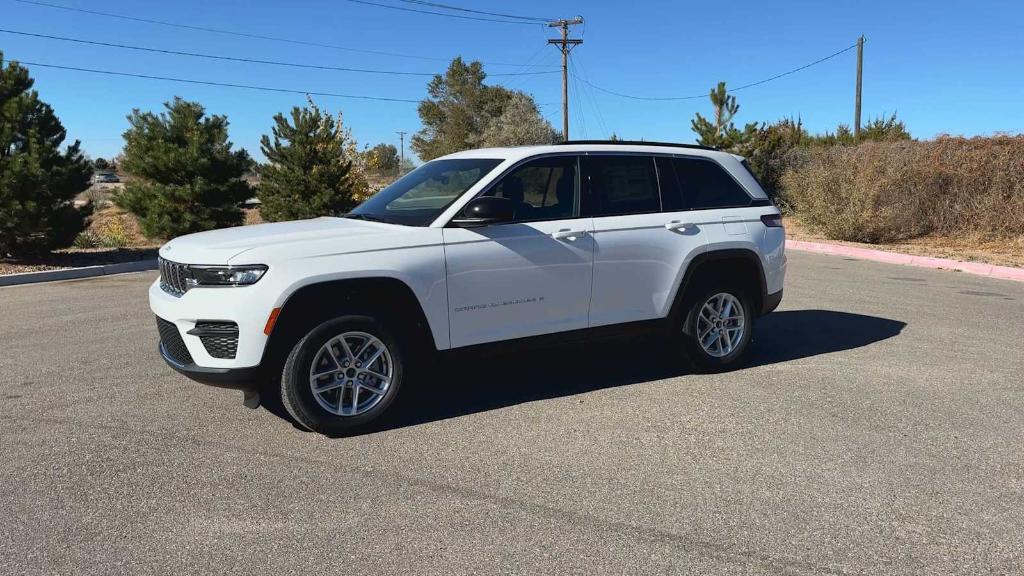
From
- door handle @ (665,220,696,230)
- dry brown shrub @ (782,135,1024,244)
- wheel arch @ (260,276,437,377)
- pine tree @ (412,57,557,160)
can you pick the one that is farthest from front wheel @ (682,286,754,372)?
pine tree @ (412,57,557,160)

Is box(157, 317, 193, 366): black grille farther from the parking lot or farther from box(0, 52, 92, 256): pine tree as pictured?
box(0, 52, 92, 256): pine tree

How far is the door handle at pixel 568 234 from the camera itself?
5.32 m

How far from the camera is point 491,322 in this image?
512 cm

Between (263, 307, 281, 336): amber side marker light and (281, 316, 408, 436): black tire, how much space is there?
200 millimetres

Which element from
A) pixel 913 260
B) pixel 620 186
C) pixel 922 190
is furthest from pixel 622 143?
pixel 922 190

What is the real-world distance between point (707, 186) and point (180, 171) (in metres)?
12.7

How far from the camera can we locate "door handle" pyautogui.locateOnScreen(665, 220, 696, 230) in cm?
585

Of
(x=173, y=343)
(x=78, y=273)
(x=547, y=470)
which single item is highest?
(x=173, y=343)

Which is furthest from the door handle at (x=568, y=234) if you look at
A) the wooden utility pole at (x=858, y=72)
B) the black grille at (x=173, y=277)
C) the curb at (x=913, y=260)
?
the wooden utility pole at (x=858, y=72)

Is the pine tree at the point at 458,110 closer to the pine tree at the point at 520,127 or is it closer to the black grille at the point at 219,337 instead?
the pine tree at the point at 520,127

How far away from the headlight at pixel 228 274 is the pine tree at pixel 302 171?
1416cm

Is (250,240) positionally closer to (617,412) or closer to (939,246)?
(617,412)

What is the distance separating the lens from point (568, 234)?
17.6 feet

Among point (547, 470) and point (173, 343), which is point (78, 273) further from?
point (547, 470)
